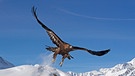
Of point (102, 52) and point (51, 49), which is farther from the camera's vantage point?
point (51, 49)

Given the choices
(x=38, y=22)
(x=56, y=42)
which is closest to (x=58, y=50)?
(x=56, y=42)

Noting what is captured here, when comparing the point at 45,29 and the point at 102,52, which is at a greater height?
the point at 45,29

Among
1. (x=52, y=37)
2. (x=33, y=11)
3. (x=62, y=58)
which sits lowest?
(x=62, y=58)

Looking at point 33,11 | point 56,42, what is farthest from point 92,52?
point 33,11

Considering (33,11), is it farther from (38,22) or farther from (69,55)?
(69,55)

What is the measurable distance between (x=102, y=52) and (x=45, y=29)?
2049 mm

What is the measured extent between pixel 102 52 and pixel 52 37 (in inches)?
70.2

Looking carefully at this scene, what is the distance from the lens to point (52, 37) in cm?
1460

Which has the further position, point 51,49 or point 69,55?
point 51,49

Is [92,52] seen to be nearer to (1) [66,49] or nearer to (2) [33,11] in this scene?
(1) [66,49]

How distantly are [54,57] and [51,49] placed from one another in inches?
36.1

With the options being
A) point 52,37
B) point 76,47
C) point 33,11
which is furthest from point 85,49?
point 33,11

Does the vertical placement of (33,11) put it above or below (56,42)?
above

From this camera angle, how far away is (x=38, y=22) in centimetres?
1451
